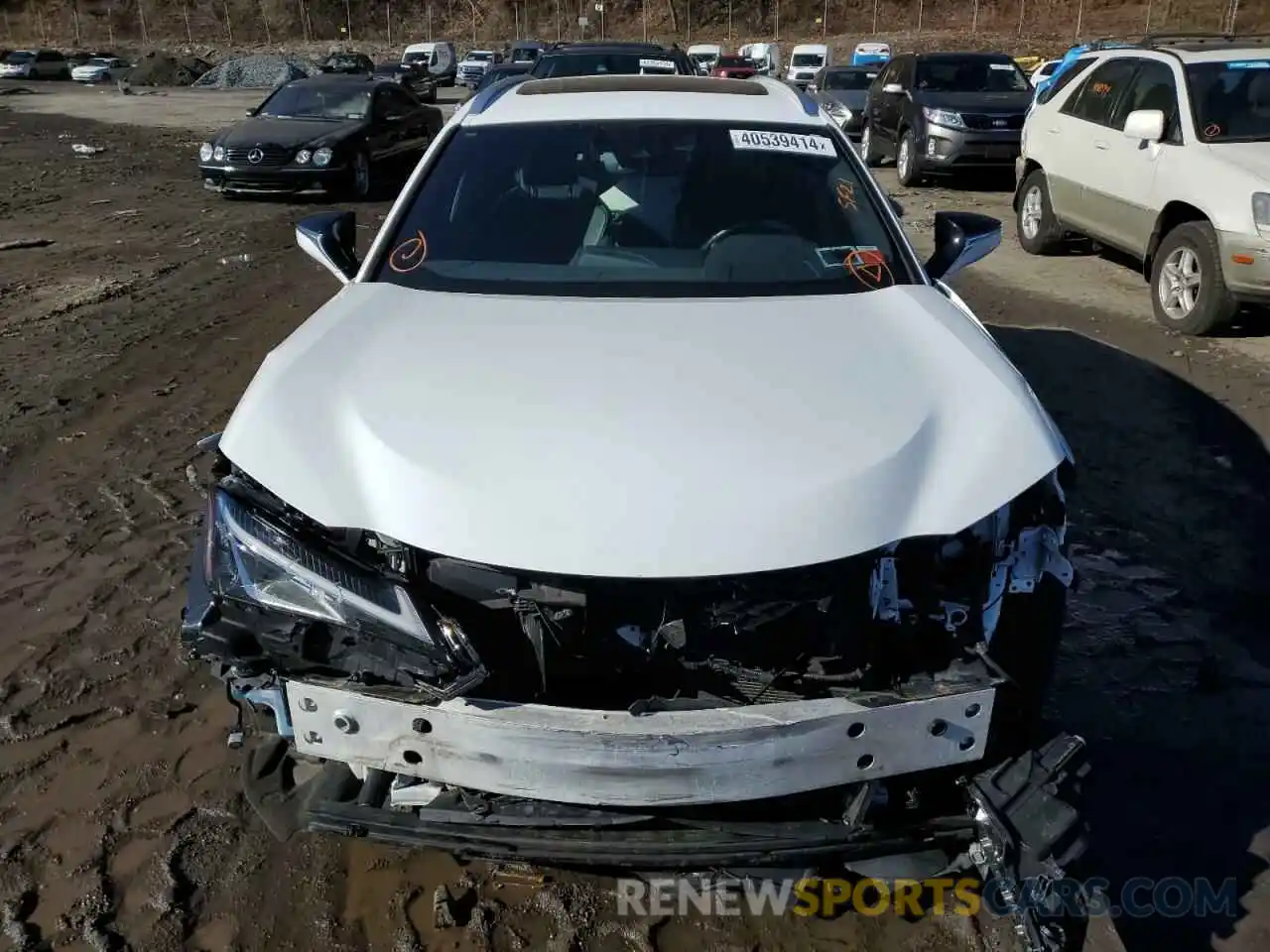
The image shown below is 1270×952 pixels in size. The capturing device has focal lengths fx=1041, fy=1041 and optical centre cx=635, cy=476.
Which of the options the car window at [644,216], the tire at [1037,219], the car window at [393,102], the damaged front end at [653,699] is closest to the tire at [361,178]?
the car window at [393,102]

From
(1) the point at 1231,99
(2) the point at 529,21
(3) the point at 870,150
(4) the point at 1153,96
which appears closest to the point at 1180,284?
(1) the point at 1231,99

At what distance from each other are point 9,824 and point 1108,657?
10.9 feet

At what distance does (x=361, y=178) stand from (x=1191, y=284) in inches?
368

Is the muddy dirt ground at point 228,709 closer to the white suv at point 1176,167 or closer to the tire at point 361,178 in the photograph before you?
the white suv at point 1176,167

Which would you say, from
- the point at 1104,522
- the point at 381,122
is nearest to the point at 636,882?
the point at 1104,522

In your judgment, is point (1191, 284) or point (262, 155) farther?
point (262, 155)

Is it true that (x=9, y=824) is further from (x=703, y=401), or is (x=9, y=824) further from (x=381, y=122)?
(x=381, y=122)

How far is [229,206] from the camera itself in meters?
12.0

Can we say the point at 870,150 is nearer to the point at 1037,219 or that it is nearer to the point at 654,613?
the point at 1037,219

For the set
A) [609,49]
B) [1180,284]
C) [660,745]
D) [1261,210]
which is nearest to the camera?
[660,745]

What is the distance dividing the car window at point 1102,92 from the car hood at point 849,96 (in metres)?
10.6

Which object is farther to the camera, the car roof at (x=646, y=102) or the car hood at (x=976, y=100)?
the car hood at (x=976, y=100)

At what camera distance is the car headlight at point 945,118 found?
12477 millimetres

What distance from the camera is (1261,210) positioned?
6242 mm
